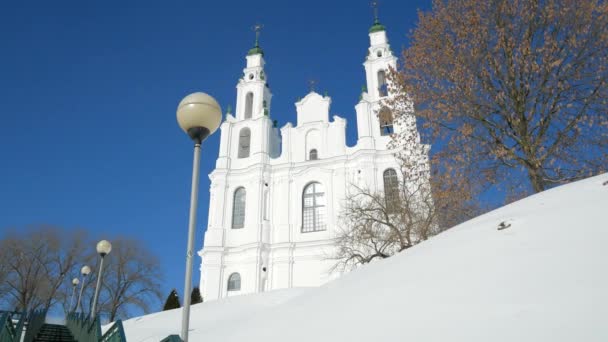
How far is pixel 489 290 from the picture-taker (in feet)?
15.6

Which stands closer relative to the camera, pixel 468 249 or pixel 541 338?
pixel 541 338

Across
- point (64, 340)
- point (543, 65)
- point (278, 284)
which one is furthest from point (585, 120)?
point (278, 284)

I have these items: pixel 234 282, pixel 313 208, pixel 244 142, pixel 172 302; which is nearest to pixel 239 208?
pixel 234 282

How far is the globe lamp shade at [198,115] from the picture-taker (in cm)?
512

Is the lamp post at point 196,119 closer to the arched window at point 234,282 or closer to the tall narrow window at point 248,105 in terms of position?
the arched window at point 234,282

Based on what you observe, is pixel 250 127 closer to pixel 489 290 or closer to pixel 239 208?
pixel 239 208

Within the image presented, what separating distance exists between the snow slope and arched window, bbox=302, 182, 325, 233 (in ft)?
81.6

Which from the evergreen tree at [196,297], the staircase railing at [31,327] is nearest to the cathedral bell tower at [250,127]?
the evergreen tree at [196,297]

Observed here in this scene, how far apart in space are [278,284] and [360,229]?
41.6 ft

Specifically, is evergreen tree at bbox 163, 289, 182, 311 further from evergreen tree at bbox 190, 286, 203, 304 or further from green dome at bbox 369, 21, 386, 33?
green dome at bbox 369, 21, 386, 33

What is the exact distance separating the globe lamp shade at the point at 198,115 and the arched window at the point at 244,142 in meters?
32.6

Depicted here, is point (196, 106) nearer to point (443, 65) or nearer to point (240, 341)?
point (240, 341)

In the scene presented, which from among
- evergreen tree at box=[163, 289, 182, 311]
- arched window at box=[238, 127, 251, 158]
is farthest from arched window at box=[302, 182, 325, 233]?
evergreen tree at box=[163, 289, 182, 311]

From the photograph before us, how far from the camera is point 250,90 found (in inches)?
1618
